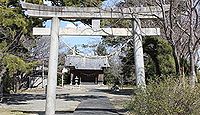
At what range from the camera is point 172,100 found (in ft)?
24.9

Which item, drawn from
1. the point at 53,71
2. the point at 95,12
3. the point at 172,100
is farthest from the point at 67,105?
the point at 172,100

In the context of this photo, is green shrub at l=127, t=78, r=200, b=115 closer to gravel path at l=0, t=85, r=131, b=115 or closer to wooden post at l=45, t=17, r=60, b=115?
wooden post at l=45, t=17, r=60, b=115

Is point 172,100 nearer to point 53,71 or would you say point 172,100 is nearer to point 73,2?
point 53,71

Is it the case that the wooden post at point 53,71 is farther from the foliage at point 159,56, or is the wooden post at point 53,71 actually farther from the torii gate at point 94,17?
the foliage at point 159,56

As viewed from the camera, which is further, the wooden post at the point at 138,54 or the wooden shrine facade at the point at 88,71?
the wooden shrine facade at the point at 88,71

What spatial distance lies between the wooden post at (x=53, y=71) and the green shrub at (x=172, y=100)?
4.52 m

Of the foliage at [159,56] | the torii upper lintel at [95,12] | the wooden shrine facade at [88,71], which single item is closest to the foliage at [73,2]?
the torii upper lintel at [95,12]

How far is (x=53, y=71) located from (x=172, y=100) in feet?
17.9

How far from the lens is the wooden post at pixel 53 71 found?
11.6m

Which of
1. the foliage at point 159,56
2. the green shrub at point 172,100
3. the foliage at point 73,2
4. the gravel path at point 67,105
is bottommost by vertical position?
the gravel path at point 67,105

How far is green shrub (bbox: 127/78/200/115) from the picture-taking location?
24.6 ft

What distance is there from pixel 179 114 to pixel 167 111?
356 millimetres

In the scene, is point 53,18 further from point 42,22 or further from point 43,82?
point 43,82

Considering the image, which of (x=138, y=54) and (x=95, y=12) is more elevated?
(x=95, y=12)
